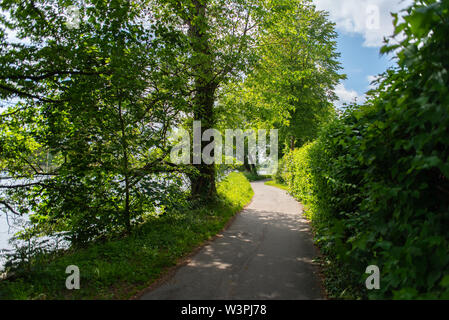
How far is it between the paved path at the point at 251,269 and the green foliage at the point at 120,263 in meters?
0.50

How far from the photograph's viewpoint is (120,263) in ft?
18.5

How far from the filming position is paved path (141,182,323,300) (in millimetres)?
4676

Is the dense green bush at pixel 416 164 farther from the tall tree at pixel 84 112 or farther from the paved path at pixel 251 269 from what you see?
the tall tree at pixel 84 112

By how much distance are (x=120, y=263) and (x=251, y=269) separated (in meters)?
2.70

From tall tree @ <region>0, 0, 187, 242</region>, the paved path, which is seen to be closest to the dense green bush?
the paved path

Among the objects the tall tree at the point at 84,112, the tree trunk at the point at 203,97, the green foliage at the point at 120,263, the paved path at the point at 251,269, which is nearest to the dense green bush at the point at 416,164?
the paved path at the point at 251,269

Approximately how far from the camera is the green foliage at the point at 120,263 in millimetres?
4445

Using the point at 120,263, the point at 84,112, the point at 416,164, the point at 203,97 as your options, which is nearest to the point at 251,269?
the point at 120,263

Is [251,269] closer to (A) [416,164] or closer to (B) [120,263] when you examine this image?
(B) [120,263]

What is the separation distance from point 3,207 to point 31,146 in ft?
6.33

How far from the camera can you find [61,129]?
768cm

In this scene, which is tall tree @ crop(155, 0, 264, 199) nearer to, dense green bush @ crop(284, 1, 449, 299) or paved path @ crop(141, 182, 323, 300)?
paved path @ crop(141, 182, 323, 300)

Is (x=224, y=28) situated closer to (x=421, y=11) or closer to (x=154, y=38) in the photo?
(x=154, y=38)

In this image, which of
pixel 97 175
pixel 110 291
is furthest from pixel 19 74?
pixel 110 291
